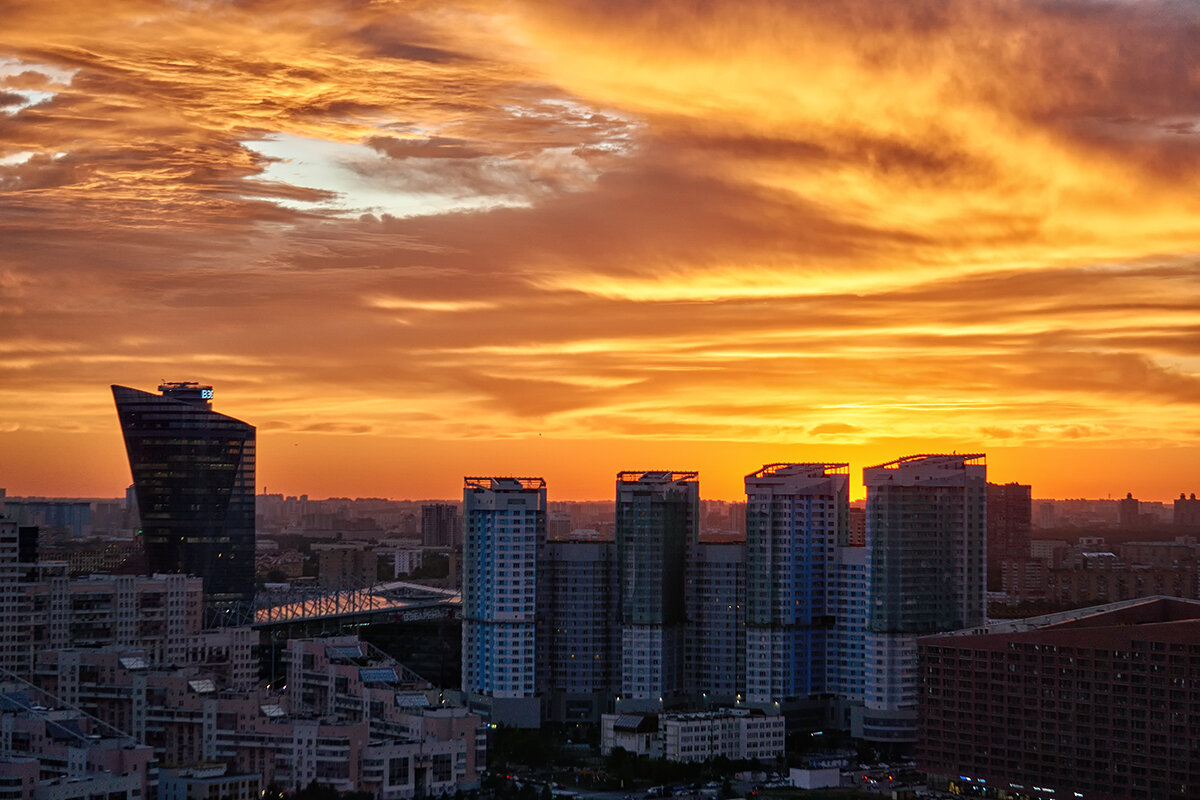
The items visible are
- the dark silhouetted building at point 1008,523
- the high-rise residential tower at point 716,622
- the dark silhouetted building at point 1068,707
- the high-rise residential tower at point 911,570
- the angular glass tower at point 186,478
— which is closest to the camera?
the dark silhouetted building at point 1068,707

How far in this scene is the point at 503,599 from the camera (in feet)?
162

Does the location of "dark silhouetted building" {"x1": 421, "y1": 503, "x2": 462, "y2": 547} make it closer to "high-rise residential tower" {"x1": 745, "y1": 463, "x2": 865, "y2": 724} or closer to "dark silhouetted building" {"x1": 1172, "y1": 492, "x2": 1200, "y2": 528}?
"dark silhouetted building" {"x1": 1172, "y1": 492, "x2": 1200, "y2": 528}

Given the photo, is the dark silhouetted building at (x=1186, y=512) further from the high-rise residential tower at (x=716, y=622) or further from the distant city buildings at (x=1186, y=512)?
the high-rise residential tower at (x=716, y=622)

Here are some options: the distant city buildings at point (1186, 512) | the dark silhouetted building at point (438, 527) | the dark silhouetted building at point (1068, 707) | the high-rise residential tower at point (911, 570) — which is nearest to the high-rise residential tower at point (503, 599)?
the high-rise residential tower at point (911, 570)

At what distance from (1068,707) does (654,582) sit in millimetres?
14160

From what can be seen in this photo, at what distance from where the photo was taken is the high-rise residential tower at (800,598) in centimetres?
4897

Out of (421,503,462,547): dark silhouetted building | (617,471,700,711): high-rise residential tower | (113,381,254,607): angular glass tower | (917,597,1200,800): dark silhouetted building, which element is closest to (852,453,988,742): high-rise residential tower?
(917,597,1200,800): dark silhouetted building

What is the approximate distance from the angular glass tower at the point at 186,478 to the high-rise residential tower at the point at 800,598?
2525 cm

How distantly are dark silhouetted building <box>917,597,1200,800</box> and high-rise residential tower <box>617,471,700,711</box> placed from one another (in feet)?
31.7

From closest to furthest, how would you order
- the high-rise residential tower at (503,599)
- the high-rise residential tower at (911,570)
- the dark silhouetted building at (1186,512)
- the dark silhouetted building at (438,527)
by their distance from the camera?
1. the high-rise residential tower at (911,570)
2. the high-rise residential tower at (503,599)
3. the dark silhouetted building at (438,527)
4. the dark silhouetted building at (1186,512)

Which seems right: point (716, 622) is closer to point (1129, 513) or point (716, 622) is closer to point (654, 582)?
point (654, 582)

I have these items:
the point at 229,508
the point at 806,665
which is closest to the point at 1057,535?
the point at 229,508

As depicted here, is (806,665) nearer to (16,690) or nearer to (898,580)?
(898,580)

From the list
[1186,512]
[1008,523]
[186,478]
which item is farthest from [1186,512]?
[186,478]
